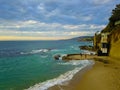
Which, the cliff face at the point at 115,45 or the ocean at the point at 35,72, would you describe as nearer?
the ocean at the point at 35,72

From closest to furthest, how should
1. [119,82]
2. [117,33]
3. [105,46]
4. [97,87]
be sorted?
[97,87], [119,82], [117,33], [105,46]

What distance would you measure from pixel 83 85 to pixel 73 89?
60.1 inches

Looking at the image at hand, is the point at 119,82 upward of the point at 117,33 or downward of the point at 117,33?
downward

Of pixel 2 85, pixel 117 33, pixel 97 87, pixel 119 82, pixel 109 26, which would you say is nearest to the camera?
pixel 97 87

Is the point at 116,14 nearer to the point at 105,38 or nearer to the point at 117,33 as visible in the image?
the point at 105,38

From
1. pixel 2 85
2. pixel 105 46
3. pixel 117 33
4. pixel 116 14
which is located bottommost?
pixel 2 85

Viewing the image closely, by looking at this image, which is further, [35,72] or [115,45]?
[115,45]

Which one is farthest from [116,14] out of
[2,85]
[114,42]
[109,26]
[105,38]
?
[2,85]

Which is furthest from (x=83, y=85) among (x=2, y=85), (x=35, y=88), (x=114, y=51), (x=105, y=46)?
(x=105, y=46)

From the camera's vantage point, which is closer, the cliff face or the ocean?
the ocean

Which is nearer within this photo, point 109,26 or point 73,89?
point 73,89

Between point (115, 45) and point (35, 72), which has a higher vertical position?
point (115, 45)

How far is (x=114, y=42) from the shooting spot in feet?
131

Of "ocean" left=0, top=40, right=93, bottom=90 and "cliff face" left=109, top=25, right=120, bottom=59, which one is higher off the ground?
"cliff face" left=109, top=25, right=120, bottom=59
